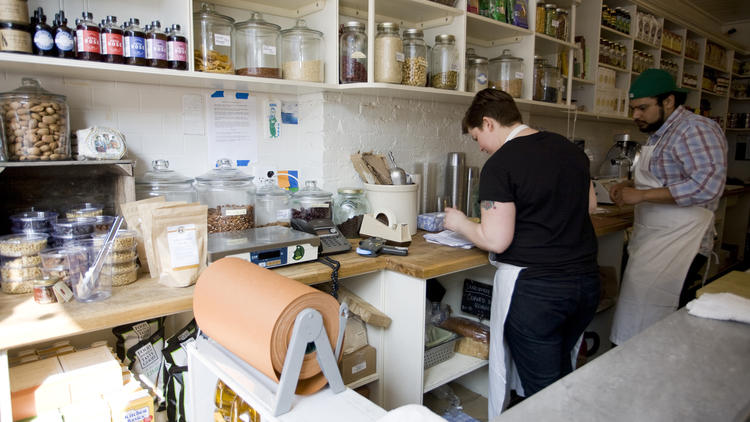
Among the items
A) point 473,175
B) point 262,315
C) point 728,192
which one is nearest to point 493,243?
point 262,315

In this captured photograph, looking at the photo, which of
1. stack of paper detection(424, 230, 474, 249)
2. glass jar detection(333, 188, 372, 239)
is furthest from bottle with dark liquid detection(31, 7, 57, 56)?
stack of paper detection(424, 230, 474, 249)

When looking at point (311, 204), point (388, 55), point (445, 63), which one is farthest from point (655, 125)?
point (311, 204)

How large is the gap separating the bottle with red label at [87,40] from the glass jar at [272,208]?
0.88 m

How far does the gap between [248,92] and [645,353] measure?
6.47 feet

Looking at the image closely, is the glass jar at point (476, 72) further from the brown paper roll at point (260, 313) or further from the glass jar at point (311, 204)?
the brown paper roll at point (260, 313)

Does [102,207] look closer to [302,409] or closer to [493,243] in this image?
[302,409]

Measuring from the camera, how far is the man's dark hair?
1931 mm

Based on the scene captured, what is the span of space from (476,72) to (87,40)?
1973 millimetres

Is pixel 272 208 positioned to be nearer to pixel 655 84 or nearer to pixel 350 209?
pixel 350 209

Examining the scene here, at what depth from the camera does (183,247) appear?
1.54m

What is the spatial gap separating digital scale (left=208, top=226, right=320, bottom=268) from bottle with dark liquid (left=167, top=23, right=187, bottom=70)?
653mm

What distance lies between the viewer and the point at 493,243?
5.93 feet

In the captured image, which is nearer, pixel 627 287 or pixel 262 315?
pixel 262 315

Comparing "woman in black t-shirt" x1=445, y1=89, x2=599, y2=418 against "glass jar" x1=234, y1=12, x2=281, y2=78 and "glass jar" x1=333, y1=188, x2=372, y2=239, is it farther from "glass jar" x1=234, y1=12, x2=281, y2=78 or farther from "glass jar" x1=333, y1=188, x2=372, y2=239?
"glass jar" x1=234, y1=12, x2=281, y2=78
